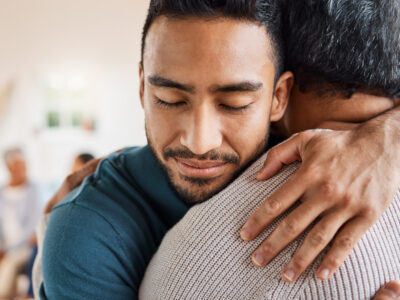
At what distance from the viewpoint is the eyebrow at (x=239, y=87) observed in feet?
2.83

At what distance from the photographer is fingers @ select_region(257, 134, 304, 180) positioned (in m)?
0.78

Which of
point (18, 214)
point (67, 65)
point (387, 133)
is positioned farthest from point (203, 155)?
point (67, 65)

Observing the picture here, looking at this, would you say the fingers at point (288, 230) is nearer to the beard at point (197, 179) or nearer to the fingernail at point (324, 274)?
the fingernail at point (324, 274)

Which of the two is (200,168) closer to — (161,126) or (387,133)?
(161,126)

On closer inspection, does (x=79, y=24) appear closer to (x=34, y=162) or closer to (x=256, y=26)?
(x=34, y=162)

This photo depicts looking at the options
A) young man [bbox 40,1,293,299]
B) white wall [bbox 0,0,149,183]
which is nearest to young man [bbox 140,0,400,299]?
young man [bbox 40,1,293,299]

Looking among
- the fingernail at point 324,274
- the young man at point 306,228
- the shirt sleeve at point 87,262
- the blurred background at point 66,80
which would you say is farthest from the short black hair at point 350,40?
the blurred background at point 66,80

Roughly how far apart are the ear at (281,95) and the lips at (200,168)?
206 millimetres

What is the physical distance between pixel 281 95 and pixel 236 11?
10.1 inches

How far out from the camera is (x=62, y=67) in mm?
6090

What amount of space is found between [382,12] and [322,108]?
0.80 ft

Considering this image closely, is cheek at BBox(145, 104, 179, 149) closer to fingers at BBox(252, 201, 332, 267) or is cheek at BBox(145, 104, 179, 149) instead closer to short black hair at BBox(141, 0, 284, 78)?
short black hair at BBox(141, 0, 284, 78)

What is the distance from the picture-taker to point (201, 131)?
865mm

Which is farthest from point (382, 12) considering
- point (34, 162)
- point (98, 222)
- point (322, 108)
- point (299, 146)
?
point (34, 162)
